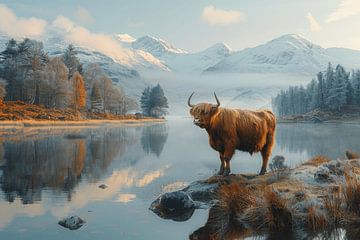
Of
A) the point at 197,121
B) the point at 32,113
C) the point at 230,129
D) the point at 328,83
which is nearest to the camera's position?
the point at 197,121

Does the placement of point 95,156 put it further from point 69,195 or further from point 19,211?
point 19,211

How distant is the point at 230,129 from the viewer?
11867mm

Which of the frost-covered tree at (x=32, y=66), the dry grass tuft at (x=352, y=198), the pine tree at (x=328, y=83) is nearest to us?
the dry grass tuft at (x=352, y=198)

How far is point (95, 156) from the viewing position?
69.8 ft

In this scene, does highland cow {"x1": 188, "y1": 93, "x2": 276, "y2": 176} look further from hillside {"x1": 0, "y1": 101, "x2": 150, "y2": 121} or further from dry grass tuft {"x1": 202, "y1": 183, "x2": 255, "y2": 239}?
hillside {"x1": 0, "y1": 101, "x2": 150, "y2": 121}

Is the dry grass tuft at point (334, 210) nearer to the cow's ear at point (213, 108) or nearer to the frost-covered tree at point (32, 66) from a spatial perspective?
the cow's ear at point (213, 108)

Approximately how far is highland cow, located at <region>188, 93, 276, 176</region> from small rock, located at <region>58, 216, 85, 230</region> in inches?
171

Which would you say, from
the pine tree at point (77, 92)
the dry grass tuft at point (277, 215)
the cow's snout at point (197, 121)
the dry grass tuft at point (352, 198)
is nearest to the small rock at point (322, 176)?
the dry grass tuft at point (352, 198)

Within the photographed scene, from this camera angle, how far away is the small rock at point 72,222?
8.08 meters

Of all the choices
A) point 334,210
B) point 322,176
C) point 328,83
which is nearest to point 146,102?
point 328,83

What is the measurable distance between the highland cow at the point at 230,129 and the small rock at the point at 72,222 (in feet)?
14.3

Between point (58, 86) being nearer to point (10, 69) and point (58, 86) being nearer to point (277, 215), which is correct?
point (10, 69)

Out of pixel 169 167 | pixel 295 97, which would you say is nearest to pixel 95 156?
pixel 169 167

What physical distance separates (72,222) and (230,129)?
18.2ft
